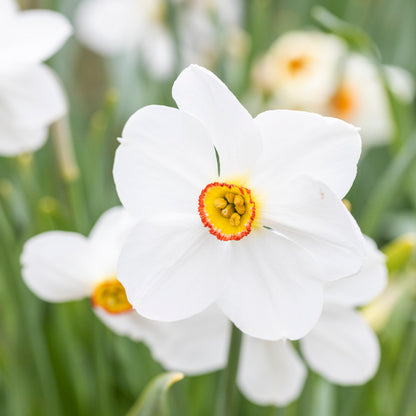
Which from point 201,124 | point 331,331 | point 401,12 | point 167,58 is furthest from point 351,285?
point 401,12

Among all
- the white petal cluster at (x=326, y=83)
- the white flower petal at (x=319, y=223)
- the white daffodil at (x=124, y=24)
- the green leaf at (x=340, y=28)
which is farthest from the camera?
the white daffodil at (x=124, y=24)

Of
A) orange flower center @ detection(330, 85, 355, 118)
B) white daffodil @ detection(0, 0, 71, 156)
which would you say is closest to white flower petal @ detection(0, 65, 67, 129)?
white daffodil @ detection(0, 0, 71, 156)

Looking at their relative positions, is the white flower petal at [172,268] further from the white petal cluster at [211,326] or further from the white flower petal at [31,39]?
the white flower petal at [31,39]

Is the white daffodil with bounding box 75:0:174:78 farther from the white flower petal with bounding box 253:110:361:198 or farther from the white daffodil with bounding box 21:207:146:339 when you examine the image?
the white flower petal with bounding box 253:110:361:198

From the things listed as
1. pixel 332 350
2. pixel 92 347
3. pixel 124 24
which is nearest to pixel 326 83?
pixel 124 24

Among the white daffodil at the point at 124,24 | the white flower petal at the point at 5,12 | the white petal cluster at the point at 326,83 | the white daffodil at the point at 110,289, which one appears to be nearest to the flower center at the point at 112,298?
the white daffodil at the point at 110,289

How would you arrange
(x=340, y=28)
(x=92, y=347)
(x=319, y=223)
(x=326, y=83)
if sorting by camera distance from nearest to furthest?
(x=319, y=223)
(x=340, y=28)
(x=92, y=347)
(x=326, y=83)

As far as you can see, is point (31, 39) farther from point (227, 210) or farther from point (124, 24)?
point (124, 24)
